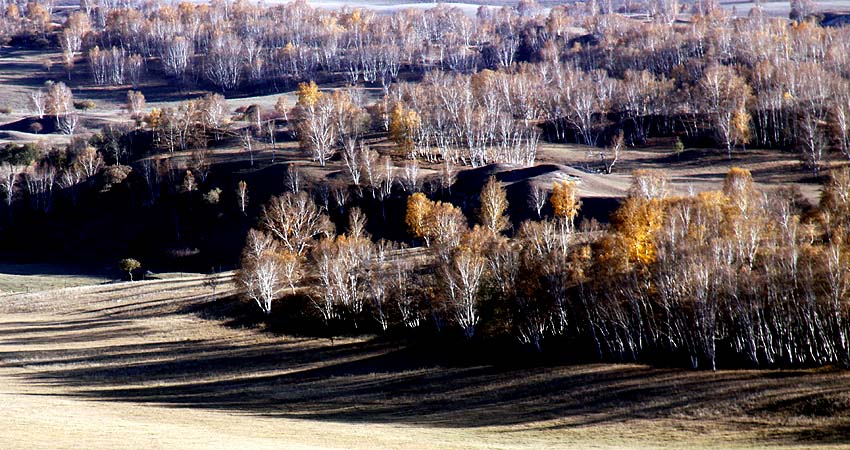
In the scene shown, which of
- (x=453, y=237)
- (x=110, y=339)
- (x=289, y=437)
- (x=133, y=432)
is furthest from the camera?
(x=453, y=237)

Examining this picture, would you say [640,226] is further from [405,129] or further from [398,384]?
[405,129]

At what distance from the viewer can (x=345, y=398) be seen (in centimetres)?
5222

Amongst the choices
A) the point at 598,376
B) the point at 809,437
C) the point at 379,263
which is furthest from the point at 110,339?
the point at 809,437

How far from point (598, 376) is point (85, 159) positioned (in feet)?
387

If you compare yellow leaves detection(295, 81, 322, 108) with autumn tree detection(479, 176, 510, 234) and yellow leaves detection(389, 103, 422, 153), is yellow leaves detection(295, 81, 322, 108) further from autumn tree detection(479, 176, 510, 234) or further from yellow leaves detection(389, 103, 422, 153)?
autumn tree detection(479, 176, 510, 234)

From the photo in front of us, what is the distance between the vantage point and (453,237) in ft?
255

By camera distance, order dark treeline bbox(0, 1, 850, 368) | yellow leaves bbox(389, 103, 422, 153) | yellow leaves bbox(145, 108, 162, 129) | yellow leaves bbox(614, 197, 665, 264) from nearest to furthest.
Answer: dark treeline bbox(0, 1, 850, 368), yellow leaves bbox(614, 197, 665, 264), yellow leaves bbox(389, 103, 422, 153), yellow leaves bbox(145, 108, 162, 129)

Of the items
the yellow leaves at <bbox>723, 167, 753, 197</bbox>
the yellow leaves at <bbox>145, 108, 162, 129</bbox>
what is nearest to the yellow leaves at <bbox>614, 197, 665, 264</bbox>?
the yellow leaves at <bbox>723, 167, 753, 197</bbox>

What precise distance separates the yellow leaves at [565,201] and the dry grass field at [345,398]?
3725cm

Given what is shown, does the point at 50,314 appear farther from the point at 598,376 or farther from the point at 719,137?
the point at 719,137

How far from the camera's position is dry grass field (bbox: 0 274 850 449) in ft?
121

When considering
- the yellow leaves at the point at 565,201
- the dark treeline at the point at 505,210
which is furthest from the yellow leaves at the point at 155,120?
the yellow leaves at the point at 565,201

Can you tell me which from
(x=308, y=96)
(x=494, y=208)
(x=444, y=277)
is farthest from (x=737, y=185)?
(x=308, y=96)

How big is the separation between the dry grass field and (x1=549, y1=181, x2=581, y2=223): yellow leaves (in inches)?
1466
